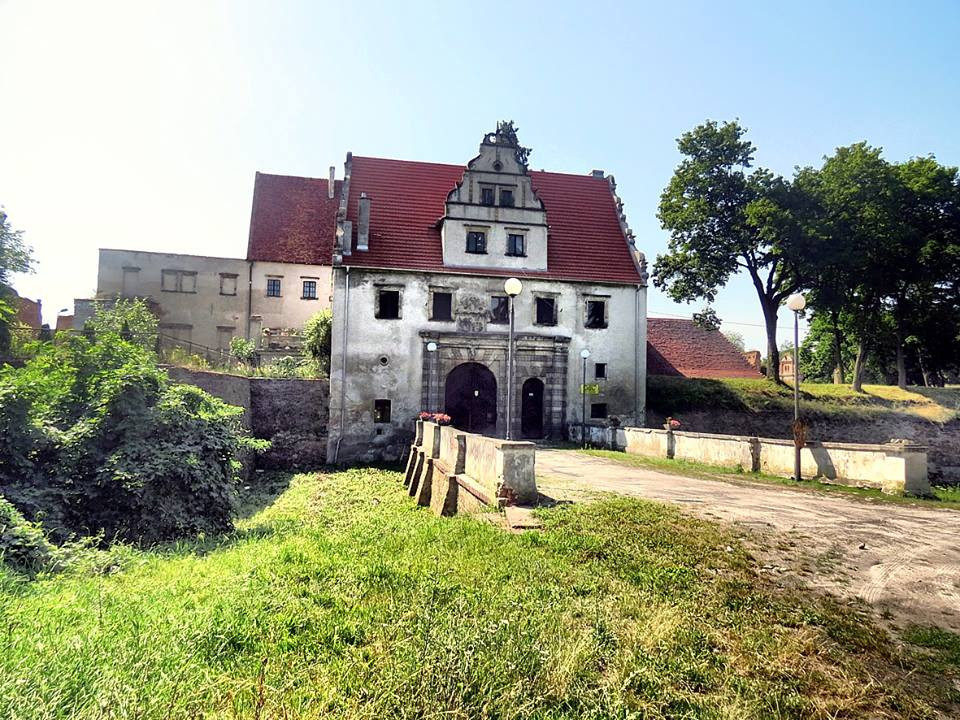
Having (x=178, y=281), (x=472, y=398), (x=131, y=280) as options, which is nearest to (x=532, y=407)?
(x=472, y=398)

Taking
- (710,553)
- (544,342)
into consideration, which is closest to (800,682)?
(710,553)

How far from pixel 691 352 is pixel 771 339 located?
5.28 m

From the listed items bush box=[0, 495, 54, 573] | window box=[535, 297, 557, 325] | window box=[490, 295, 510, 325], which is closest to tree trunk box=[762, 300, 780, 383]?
window box=[535, 297, 557, 325]

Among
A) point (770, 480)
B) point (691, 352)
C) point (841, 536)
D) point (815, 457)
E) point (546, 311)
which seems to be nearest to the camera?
point (841, 536)

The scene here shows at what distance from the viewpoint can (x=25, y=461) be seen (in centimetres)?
1014

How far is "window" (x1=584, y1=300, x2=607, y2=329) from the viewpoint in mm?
25297

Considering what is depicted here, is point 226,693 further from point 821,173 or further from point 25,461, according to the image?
point 821,173

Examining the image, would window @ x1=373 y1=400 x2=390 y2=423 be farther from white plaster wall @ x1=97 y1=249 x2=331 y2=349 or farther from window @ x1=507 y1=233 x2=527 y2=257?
white plaster wall @ x1=97 y1=249 x2=331 y2=349

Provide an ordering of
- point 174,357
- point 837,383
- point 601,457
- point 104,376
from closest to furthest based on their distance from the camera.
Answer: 1. point 104,376
2. point 601,457
3. point 174,357
4. point 837,383

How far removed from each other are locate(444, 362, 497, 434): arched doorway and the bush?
1779 centimetres

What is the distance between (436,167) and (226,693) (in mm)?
28120

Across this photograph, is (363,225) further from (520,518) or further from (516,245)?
(520,518)

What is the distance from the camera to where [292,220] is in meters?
32.4

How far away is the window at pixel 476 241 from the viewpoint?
81.7 ft
